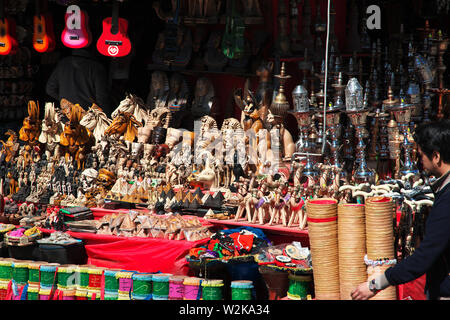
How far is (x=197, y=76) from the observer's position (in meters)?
7.48

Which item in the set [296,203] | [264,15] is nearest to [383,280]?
[296,203]

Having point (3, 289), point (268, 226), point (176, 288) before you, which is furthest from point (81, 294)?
point (268, 226)

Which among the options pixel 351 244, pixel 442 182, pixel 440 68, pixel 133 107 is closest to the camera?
pixel 442 182

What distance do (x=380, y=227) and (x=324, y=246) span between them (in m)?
0.36

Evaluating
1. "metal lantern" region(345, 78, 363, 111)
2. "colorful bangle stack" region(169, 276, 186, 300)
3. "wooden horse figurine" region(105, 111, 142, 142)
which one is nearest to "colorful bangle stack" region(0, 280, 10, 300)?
"colorful bangle stack" region(169, 276, 186, 300)

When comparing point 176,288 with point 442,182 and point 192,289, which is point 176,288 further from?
point 442,182

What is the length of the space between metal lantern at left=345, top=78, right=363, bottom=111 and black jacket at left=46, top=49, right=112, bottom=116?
359 centimetres

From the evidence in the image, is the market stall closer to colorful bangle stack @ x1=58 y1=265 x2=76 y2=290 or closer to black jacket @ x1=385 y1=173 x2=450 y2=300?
colorful bangle stack @ x1=58 y1=265 x2=76 y2=290

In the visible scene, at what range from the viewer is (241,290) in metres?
4.46

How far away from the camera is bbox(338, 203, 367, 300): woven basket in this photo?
148 inches

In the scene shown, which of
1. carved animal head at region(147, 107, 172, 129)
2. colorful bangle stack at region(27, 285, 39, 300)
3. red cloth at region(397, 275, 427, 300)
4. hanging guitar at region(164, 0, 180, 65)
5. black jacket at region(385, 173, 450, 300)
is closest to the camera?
black jacket at region(385, 173, 450, 300)

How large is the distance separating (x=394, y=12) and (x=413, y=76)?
0.92 meters

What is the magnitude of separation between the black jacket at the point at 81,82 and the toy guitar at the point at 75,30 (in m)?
0.53

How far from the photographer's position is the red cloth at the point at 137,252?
16.6ft
